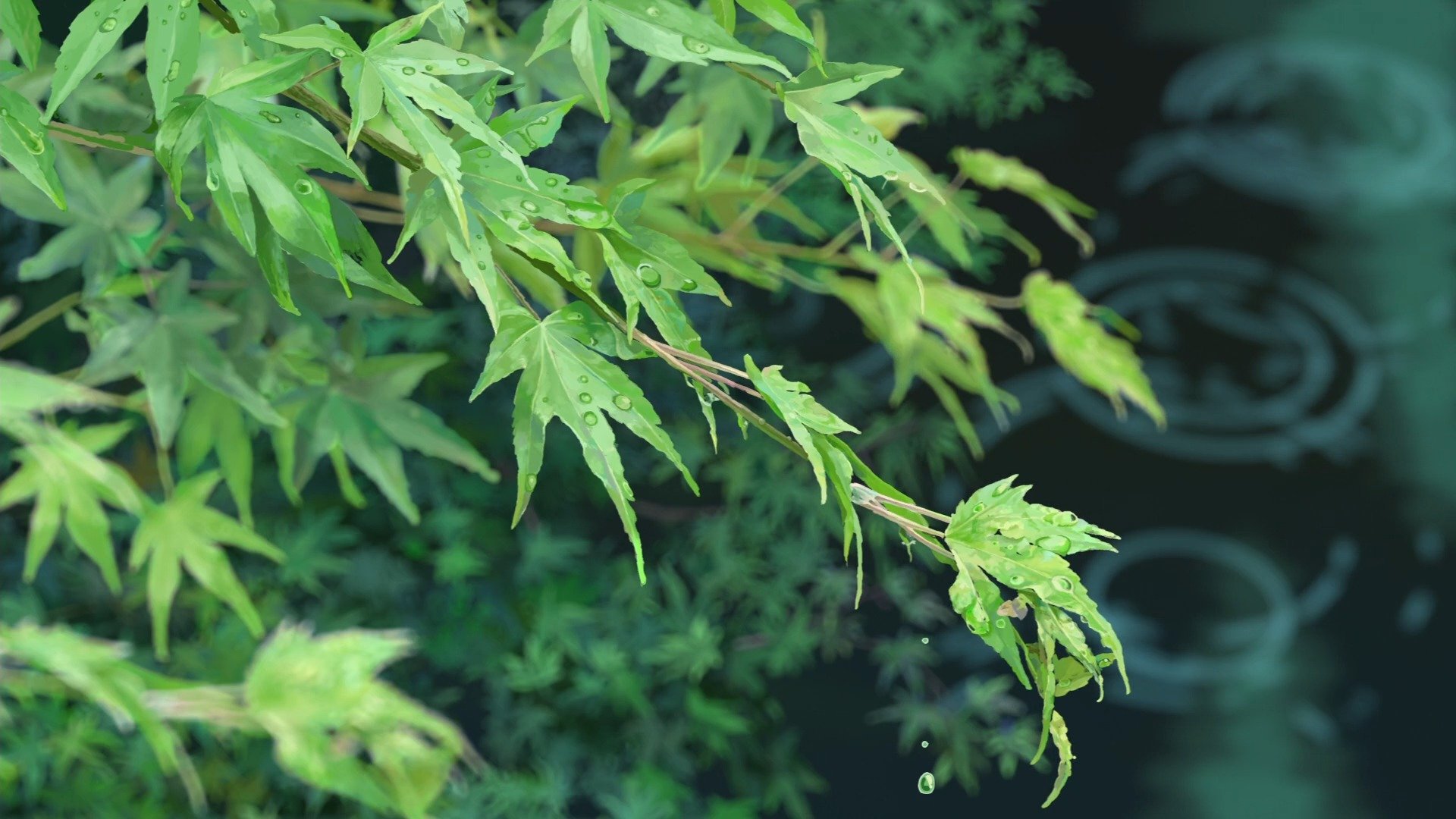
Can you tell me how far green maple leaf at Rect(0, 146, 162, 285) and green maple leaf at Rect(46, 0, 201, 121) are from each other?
1.40ft

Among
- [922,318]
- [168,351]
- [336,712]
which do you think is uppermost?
[168,351]

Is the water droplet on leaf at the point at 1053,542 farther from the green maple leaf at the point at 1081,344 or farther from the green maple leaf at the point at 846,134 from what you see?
the green maple leaf at the point at 1081,344

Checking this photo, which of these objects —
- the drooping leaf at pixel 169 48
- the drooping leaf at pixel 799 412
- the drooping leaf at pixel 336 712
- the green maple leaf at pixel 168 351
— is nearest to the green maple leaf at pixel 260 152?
the drooping leaf at pixel 169 48

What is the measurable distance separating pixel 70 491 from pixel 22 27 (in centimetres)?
45

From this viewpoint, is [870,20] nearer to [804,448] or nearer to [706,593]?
[706,593]

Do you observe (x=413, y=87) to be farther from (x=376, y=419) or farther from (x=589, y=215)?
(x=376, y=419)

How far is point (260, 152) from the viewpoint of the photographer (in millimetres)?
429

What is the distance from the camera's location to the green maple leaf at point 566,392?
43 cm

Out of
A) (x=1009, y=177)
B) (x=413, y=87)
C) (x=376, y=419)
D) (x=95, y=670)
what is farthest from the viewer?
(x=1009, y=177)

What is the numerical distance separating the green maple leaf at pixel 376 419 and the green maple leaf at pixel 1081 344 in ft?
1.35

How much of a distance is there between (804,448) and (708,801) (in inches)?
36.1

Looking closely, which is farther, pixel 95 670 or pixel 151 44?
pixel 95 670

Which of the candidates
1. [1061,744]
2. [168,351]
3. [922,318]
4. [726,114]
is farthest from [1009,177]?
[1061,744]

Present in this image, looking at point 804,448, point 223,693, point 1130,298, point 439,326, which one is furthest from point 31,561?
point 1130,298
